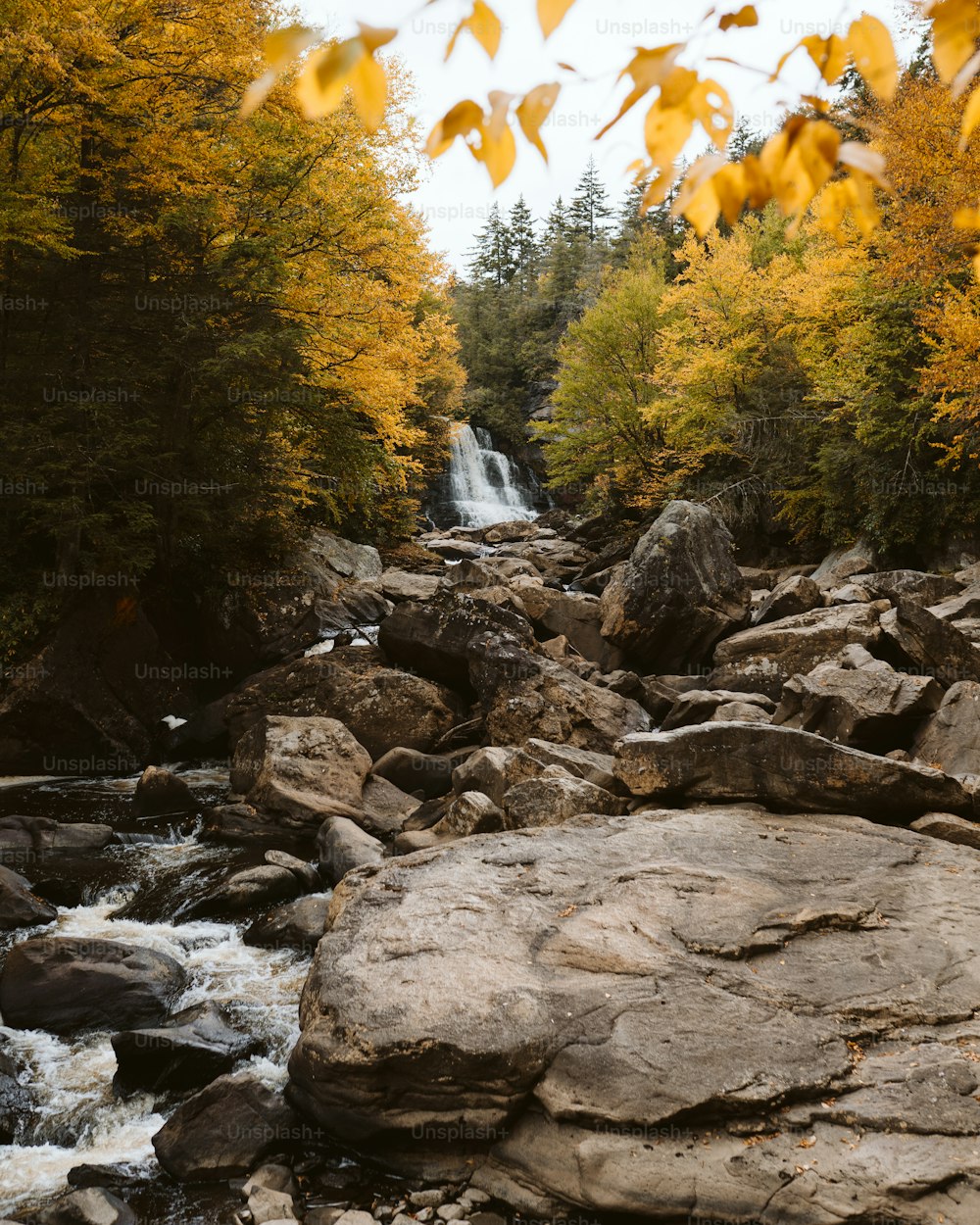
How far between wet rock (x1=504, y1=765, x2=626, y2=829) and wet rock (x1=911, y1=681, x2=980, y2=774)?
3517 mm

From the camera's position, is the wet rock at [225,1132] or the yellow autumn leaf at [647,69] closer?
the yellow autumn leaf at [647,69]

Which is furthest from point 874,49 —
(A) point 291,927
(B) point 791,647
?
(B) point 791,647

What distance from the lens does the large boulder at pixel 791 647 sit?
42.6 feet

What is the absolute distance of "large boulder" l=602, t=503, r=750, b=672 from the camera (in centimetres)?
1577

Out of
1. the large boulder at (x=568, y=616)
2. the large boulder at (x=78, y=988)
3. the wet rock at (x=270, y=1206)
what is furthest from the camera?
the large boulder at (x=568, y=616)

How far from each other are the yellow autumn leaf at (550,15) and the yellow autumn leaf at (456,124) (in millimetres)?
194

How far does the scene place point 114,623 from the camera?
45.6 feet

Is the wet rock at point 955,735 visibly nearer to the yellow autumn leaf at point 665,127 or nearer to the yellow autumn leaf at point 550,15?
the yellow autumn leaf at point 665,127

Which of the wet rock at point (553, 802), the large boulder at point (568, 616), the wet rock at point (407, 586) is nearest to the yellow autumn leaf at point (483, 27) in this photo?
the wet rock at point (553, 802)

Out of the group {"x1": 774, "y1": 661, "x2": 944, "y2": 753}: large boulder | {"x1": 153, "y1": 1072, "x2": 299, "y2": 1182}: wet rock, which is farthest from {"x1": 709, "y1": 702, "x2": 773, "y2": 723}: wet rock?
{"x1": 153, "y1": 1072, "x2": 299, "y2": 1182}: wet rock

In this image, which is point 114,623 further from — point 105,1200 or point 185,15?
point 105,1200

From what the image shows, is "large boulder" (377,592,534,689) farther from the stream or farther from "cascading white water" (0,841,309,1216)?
"cascading white water" (0,841,309,1216)

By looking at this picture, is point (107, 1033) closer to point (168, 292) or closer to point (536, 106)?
point (536, 106)

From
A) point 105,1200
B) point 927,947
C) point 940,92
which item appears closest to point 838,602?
point 940,92
